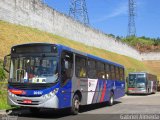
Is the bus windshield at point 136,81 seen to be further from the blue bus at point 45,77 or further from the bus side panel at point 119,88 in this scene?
the blue bus at point 45,77

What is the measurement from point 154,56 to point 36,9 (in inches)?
1932

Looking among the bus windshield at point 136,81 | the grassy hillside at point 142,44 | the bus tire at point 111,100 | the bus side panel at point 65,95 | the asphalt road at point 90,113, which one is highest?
the grassy hillside at point 142,44

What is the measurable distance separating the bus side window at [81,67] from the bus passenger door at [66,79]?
731mm

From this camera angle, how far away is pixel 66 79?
1380 cm

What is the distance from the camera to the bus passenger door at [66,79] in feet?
44.2

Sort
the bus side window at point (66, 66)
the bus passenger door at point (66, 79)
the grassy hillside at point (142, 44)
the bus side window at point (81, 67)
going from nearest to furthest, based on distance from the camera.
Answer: the bus passenger door at point (66, 79)
the bus side window at point (66, 66)
the bus side window at point (81, 67)
the grassy hillside at point (142, 44)

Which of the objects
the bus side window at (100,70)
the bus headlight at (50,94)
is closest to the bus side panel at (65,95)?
the bus headlight at (50,94)

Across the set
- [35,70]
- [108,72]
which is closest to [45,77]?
[35,70]

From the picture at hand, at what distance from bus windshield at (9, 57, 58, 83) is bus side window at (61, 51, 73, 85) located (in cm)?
39

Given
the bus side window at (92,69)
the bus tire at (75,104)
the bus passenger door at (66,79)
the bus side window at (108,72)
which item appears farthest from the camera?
the bus side window at (108,72)

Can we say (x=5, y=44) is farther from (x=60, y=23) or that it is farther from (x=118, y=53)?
(x=118, y=53)

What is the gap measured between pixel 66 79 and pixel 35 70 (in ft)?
4.22

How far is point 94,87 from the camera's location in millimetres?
17375

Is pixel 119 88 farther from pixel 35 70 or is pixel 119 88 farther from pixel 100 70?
pixel 35 70
